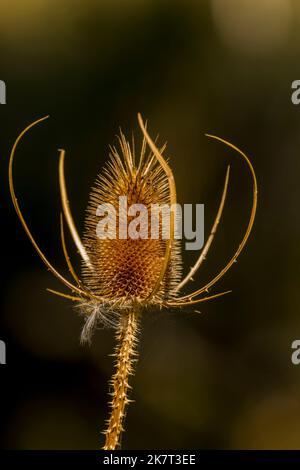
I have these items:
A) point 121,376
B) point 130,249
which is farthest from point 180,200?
point 121,376

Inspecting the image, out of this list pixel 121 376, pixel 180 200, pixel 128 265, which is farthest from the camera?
pixel 180 200

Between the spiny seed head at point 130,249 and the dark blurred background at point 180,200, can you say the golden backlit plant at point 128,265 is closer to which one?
the spiny seed head at point 130,249

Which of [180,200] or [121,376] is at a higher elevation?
[180,200]

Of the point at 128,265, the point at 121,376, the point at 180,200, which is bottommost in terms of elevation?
the point at 121,376

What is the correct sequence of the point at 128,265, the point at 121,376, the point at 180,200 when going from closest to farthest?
the point at 121,376 → the point at 128,265 → the point at 180,200

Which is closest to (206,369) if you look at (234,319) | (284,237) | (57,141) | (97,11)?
(234,319)

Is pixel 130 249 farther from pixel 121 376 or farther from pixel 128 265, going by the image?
pixel 121 376

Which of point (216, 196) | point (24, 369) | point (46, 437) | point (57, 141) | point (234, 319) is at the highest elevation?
point (57, 141)

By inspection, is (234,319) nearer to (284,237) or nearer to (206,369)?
(206,369)
